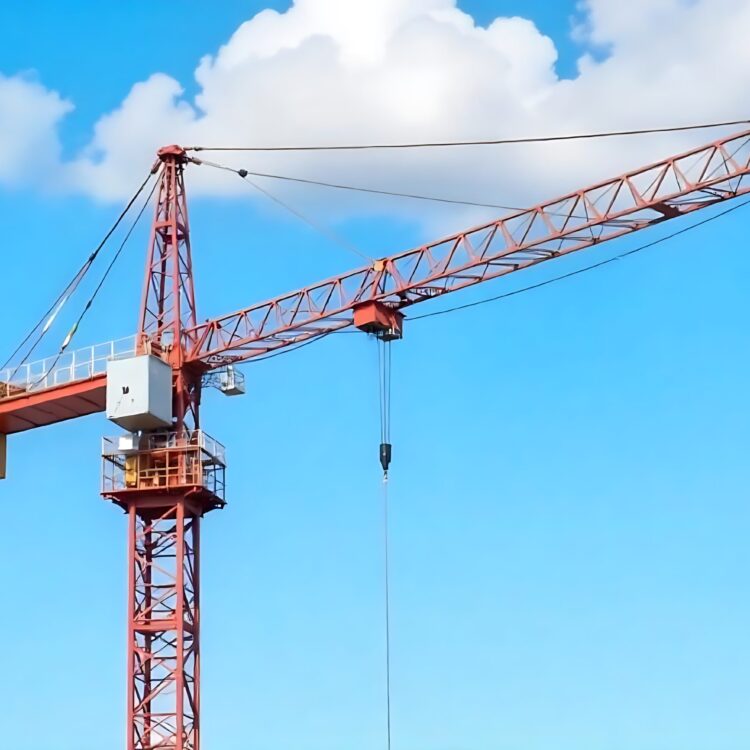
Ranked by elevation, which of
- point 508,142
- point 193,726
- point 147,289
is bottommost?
point 193,726

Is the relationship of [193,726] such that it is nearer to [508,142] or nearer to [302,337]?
[302,337]

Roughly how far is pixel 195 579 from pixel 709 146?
105 ft

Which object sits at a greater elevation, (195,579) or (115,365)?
(115,365)

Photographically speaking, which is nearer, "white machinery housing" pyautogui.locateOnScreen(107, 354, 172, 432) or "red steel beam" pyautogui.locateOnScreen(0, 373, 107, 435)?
"white machinery housing" pyautogui.locateOnScreen(107, 354, 172, 432)

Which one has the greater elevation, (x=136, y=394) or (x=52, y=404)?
(x=52, y=404)

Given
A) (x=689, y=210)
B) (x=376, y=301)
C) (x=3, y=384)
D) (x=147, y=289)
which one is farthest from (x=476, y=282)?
(x=3, y=384)

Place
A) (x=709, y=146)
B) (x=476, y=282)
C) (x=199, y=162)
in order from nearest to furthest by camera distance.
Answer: (x=709, y=146) → (x=476, y=282) → (x=199, y=162)

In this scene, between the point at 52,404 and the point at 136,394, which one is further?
the point at 52,404

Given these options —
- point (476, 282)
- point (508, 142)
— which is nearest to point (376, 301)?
point (476, 282)

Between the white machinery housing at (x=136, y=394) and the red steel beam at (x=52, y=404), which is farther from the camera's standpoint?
the red steel beam at (x=52, y=404)

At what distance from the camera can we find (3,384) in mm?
91812

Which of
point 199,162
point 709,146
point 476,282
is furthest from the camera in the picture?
point 199,162

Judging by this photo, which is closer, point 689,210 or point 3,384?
point 689,210

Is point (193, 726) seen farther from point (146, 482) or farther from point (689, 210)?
point (689, 210)
